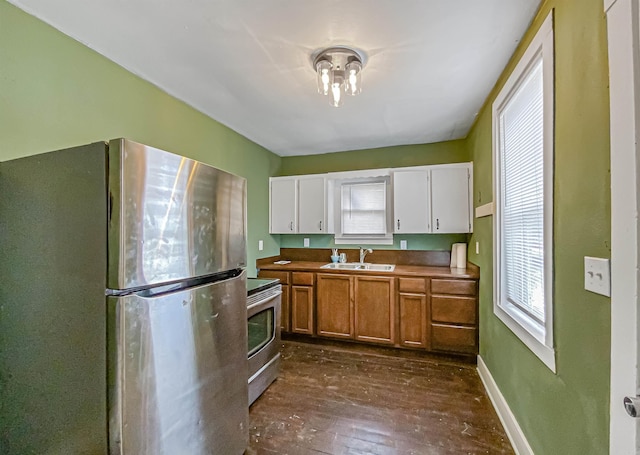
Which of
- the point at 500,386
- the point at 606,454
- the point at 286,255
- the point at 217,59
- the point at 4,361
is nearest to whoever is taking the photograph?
the point at 606,454

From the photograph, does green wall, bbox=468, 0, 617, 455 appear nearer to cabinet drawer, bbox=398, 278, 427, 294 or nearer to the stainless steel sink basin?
cabinet drawer, bbox=398, 278, 427, 294

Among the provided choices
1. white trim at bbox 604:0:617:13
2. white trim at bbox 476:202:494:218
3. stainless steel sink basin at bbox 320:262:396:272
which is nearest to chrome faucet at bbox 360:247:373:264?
stainless steel sink basin at bbox 320:262:396:272

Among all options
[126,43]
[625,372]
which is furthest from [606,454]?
[126,43]

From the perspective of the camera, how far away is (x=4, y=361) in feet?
3.80

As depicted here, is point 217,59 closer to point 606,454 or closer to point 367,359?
point 606,454

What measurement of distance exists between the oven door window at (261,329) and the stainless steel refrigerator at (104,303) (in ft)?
2.77

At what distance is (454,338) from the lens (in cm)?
278

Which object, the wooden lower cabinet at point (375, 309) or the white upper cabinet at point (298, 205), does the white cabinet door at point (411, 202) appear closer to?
the wooden lower cabinet at point (375, 309)

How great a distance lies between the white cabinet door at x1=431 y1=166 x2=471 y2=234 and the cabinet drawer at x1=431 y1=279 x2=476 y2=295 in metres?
0.62

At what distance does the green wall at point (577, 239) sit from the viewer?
0.93m

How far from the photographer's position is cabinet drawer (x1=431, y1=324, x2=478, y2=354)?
273cm

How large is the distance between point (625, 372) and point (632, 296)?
213 mm

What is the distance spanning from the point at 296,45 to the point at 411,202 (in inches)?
86.1

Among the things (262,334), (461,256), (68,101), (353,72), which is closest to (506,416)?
(461,256)
